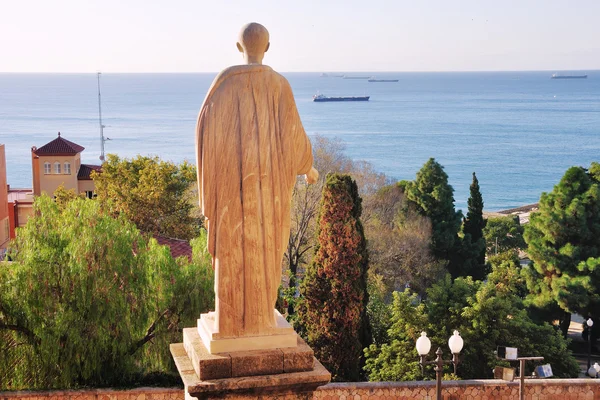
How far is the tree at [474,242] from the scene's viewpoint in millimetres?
31078

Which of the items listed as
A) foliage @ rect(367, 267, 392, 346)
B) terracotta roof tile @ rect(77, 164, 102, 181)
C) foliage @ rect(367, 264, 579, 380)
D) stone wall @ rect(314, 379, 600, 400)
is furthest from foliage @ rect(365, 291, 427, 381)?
terracotta roof tile @ rect(77, 164, 102, 181)

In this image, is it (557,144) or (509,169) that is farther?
(557,144)

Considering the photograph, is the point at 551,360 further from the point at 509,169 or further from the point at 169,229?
the point at 509,169

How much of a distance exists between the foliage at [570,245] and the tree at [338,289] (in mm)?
8254

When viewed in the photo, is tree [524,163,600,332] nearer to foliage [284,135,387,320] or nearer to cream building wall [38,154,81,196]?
foliage [284,135,387,320]

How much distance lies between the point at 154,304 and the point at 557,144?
106m

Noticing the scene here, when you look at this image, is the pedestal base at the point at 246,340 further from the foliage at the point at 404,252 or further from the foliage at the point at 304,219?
the foliage at the point at 404,252

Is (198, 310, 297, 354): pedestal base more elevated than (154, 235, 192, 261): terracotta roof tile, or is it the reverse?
(198, 310, 297, 354): pedestal base

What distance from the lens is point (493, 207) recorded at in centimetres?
7825

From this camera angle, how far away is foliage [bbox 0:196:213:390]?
43.2ft

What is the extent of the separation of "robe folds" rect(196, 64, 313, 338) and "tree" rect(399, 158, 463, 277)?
25787 millimetres

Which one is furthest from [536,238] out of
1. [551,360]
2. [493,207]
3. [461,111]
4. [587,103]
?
[587,103]

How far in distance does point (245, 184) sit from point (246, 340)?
1070 millimetres

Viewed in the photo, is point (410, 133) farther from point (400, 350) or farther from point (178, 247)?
point (400, 350)
